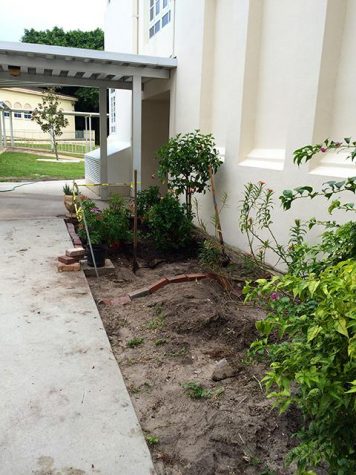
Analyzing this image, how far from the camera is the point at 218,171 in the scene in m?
6.39

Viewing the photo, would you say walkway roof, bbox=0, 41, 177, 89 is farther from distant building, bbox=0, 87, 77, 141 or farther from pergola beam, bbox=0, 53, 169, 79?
distant building, bbox=0, 87, 77, 141

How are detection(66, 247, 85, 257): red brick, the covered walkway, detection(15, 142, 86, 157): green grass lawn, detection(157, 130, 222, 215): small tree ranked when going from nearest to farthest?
detection(66, 247, 85, 257): red brick → detection(157, 130, 222, 215): small tree → the covered walkway → detection(15, 142, 86, 157): green grass lawn

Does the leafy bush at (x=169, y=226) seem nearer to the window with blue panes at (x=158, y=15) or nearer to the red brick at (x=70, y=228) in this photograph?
the red brick at (x=70, y=228)

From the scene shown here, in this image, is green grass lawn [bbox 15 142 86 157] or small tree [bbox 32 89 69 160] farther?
green grass lawn [bbox 15 142 86 157]

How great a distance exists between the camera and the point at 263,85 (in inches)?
212

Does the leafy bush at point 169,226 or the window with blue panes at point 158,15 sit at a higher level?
the window with blue panes at point 158,15

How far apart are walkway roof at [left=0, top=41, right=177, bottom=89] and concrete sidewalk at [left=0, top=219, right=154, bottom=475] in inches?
176

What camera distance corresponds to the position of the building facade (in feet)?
13.4

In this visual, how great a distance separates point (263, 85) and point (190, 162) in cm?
145

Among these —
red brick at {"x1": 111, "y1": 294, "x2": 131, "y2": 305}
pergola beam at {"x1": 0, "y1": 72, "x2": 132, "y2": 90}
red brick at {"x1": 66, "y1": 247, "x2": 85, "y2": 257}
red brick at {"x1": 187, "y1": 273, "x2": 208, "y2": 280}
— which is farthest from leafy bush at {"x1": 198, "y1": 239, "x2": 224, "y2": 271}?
pergola beam at {"x1": 0, "y1": 72, "x2": 132, "y2": 90}

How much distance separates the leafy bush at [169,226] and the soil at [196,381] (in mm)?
1548

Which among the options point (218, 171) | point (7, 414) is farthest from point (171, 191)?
point (7, 414)

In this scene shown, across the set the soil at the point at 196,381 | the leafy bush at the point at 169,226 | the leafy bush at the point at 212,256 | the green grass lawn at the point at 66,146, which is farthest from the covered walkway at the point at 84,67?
the green grass lawn at the point at 66,146

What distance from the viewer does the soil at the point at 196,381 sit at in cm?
223
